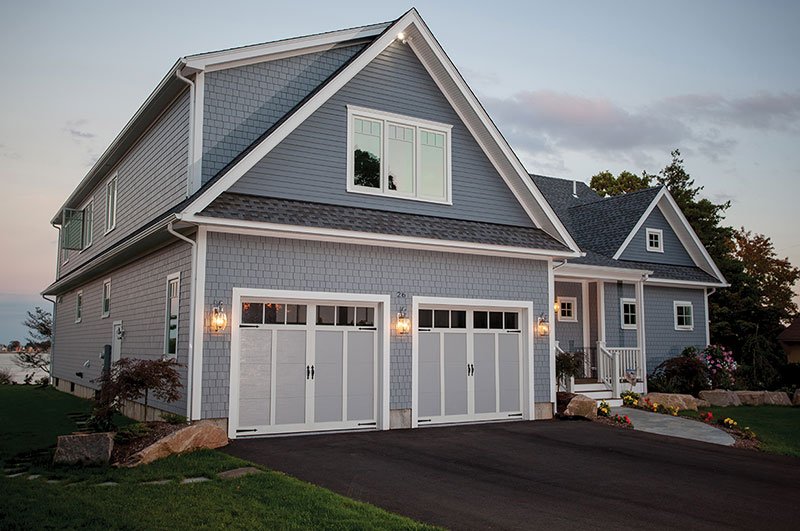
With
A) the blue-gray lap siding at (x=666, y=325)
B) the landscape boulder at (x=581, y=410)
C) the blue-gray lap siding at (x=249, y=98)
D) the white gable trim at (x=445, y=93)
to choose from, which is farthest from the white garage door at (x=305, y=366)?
the blue-gray lap siding at (x=666, y=325)

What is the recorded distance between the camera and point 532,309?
1570 cm

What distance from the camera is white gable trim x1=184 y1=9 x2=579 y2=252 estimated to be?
12110 millimetres

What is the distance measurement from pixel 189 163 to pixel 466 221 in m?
5.91

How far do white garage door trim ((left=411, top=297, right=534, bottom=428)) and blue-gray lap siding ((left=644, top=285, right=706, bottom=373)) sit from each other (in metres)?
8.08

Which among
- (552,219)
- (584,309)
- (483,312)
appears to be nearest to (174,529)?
(483,312)

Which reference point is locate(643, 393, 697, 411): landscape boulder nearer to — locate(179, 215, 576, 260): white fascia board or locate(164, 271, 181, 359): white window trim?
locate(179, 215, 576, 260): white fascia board

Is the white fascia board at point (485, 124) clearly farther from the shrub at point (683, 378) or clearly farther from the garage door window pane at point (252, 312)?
the shrub at point (683, 378)

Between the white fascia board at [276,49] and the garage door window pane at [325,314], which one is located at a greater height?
the white fascia board at [276,49]

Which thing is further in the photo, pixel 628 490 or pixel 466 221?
pixel 466 221

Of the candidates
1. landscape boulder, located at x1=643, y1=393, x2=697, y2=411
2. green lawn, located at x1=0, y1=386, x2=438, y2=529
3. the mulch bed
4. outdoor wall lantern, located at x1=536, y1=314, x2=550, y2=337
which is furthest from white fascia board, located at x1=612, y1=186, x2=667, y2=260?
green lawn, located at x1=0, y1=386, x2=438, y2=529

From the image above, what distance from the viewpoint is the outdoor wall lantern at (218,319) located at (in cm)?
1171

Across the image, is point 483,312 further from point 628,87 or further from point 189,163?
point 628,87

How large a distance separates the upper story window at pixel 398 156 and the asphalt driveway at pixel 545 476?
492 cm

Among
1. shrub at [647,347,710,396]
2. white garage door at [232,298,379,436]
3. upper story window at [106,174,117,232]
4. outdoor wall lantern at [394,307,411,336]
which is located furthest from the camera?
shrub at [647,347,710,396]
